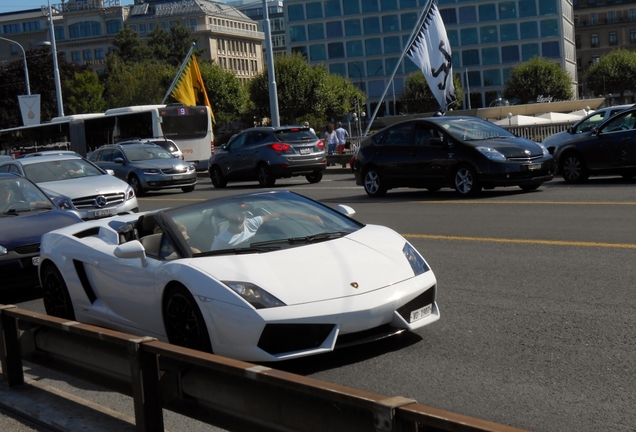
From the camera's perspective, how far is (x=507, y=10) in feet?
384

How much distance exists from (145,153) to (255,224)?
22.6 metres

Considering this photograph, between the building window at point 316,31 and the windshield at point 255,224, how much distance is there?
11928 centimetres

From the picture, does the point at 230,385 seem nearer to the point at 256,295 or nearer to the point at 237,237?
the point at 256,295

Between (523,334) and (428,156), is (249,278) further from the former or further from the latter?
(428,156)

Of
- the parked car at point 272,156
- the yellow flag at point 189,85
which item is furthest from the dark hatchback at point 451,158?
the yellow flag at point 189,85

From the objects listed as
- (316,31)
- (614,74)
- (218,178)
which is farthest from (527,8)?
(218,178)

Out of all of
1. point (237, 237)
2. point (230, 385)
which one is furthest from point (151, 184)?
point (230, 385)

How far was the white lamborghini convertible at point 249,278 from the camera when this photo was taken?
6371 mm

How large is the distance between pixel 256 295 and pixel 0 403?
176cm

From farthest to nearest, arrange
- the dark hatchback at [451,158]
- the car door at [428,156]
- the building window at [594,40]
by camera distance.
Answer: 1. the building window at [594,40]
2. the car door at [428,156]
3. the dark hatchback at [451,158]

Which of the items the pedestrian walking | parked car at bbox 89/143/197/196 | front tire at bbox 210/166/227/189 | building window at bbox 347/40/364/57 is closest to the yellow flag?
the pedestrian walking

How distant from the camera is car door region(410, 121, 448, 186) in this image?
18.8m

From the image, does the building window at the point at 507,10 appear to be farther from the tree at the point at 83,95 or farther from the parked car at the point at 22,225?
the parked car at the point at 22,225

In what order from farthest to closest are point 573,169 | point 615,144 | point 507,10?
1. point 507,10
2. point 573,169
3. point 615,144
